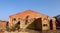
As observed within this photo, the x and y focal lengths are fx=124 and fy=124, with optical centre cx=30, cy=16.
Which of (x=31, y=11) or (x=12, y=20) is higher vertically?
(x=31, y=11)

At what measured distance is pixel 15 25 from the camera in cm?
3122

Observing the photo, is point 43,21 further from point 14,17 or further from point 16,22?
point 14,17

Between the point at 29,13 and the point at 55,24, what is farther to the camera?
the point at 29,13

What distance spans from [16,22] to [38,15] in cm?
674

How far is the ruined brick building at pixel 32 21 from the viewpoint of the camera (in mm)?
26606

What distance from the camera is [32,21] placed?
30609 mm

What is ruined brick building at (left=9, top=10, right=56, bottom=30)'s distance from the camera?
2661 cm

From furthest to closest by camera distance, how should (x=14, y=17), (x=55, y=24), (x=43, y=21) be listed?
(x=14, y=17), (x=55, y=24), (x=43, y=21)

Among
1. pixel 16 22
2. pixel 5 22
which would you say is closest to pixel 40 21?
pixel 16 22

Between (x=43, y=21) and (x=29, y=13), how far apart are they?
902 cm

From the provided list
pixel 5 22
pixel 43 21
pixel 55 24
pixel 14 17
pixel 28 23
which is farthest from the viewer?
pixel 5 22

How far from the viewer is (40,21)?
26.9 meters

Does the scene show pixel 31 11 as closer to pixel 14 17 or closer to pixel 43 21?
pixel 14 17

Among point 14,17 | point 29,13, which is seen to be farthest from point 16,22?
point 29,13
